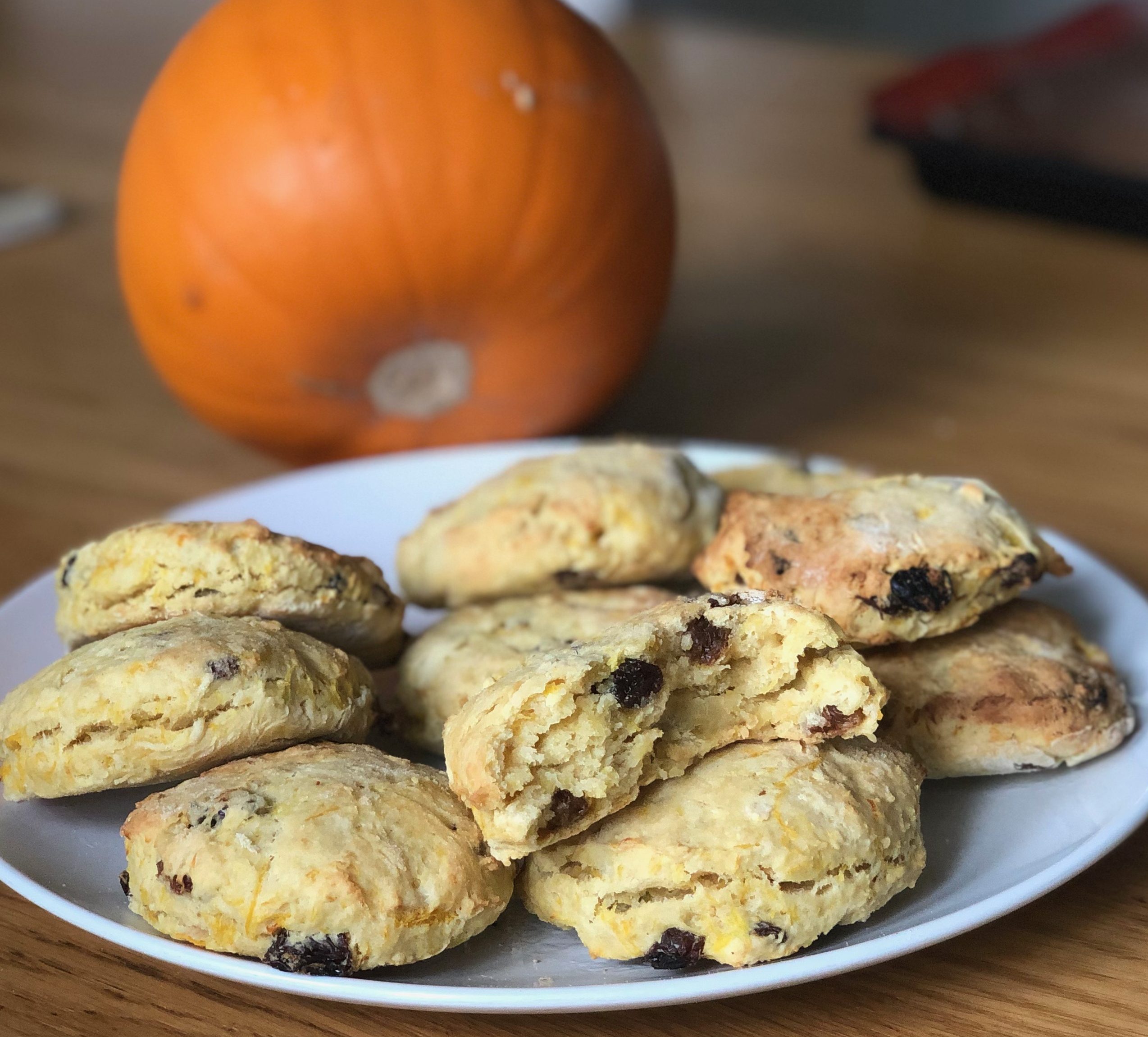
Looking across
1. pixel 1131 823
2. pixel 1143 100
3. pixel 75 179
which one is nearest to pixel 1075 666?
pixel 1131 823

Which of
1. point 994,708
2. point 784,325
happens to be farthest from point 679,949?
point 784,325

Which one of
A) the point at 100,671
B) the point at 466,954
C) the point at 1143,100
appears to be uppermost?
the point at 1143,100

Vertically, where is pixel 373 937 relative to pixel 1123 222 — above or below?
below

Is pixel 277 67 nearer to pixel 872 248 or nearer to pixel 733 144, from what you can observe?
pixel 872 248

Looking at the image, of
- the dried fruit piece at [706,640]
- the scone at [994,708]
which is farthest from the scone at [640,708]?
the scone at [994,708]

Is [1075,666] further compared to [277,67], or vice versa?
[277,67]

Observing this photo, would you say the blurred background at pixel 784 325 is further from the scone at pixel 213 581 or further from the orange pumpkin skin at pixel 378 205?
the scone at pixel 213 581
